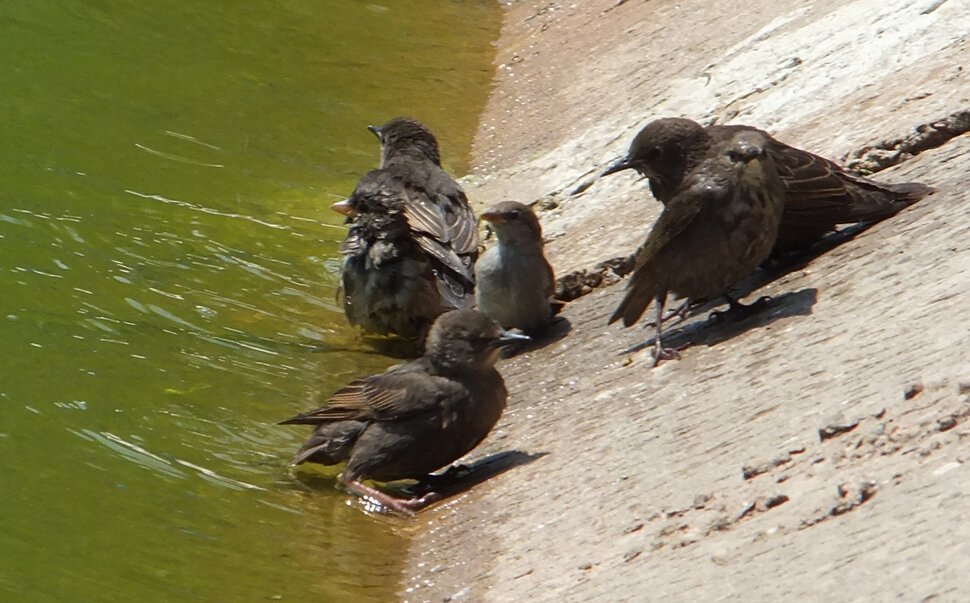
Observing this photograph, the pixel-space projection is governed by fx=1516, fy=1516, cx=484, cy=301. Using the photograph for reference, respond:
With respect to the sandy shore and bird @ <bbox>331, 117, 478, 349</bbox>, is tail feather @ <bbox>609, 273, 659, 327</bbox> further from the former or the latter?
bird @ <bbox>331, 117, 478, 349</bbox>

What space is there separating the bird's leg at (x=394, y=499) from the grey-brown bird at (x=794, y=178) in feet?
6.82

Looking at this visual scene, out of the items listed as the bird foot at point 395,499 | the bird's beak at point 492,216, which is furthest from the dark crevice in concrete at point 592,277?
the bird foot at point 395,499

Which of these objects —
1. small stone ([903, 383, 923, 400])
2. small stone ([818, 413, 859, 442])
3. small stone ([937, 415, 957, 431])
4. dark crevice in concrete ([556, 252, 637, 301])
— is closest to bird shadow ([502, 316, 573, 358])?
dark crevice in concrete ([556, 252, 637, 301])

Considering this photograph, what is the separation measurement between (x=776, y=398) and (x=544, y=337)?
3110 millimetres

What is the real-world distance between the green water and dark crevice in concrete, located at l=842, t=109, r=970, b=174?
329cm

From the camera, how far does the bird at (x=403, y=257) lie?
9.97 metres

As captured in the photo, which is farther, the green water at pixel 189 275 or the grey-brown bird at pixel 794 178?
the grey-brown bird at pixel 794 178

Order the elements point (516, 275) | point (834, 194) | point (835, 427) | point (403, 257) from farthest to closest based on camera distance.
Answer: point (403, 257) → point (516, 275) → point (834, 194) → point (835, 427)

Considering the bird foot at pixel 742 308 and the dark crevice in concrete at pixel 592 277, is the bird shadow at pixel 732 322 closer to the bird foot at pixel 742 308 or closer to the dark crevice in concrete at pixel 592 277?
the bird foot at pixel 742 308

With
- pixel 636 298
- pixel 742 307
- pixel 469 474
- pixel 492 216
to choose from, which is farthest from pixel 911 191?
pixel 469 474

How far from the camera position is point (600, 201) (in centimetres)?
1113

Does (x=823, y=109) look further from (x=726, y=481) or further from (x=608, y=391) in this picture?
(x=726, y=481)

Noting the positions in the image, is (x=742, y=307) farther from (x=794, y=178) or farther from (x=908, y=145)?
(x=908, y=145)

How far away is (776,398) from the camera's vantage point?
6.52m
